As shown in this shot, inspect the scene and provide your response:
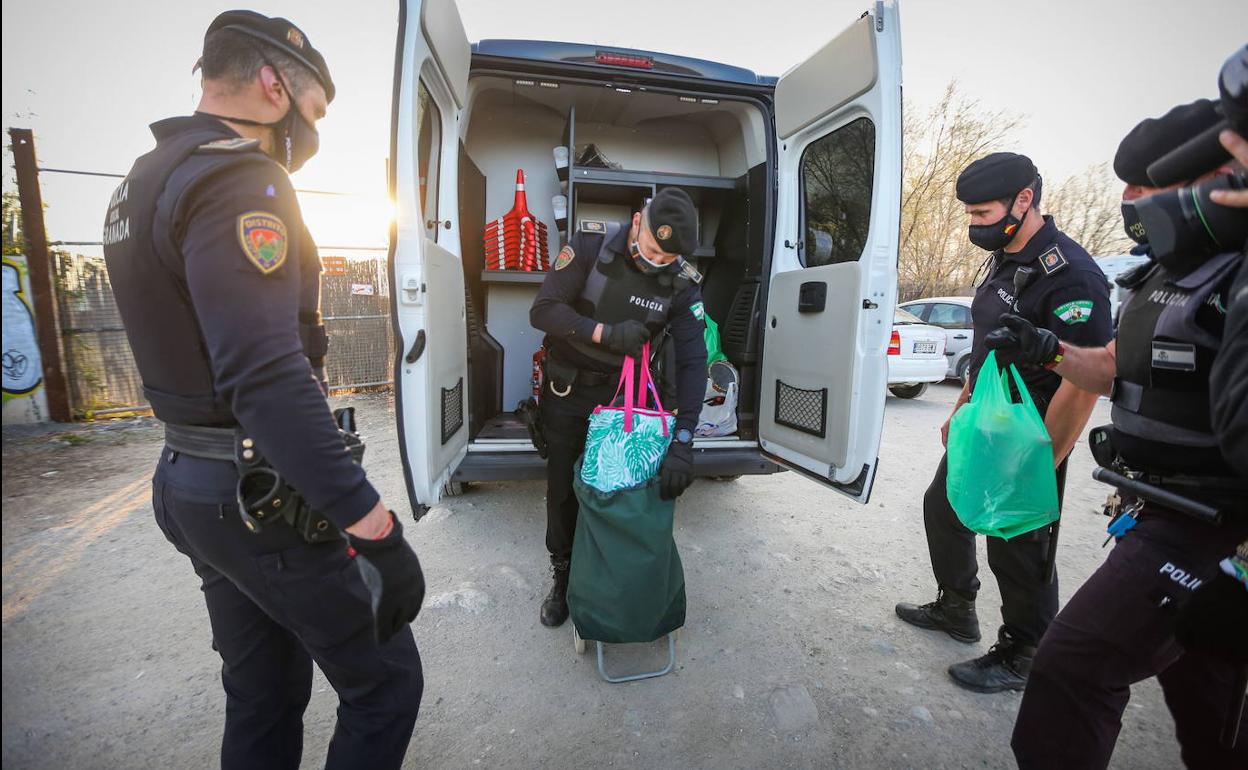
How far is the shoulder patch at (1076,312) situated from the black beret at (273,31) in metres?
2.52

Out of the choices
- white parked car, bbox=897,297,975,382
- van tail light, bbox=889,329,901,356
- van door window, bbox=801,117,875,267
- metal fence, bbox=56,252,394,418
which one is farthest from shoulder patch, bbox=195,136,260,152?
white parked car, bbox=897,297,975,382

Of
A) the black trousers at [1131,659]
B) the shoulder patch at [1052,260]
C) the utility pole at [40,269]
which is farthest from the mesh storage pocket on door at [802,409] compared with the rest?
the utility pole at [40,269]

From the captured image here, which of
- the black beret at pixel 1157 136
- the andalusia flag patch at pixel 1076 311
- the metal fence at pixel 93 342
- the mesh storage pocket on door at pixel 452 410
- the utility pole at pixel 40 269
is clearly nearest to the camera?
the black beret at pixel 1157 136

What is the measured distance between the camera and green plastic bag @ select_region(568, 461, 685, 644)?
2.31 meters

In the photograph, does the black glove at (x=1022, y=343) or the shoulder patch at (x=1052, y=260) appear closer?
the black glove at (x=1022, y=343)

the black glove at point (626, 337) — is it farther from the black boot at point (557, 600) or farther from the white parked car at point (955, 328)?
the white parked car at point (955, 328)

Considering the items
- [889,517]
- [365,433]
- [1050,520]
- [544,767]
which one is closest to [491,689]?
[544,767]

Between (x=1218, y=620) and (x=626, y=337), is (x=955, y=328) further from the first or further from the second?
(x=1218, y=620)

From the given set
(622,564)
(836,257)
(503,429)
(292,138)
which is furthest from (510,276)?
(292,138)

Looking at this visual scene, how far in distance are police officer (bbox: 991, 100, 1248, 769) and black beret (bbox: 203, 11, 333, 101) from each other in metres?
2.02

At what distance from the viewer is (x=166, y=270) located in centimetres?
131

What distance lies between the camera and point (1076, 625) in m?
1.61

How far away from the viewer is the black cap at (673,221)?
2.37m

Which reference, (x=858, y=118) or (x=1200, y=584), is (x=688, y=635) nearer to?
(x=1200, y=584)
